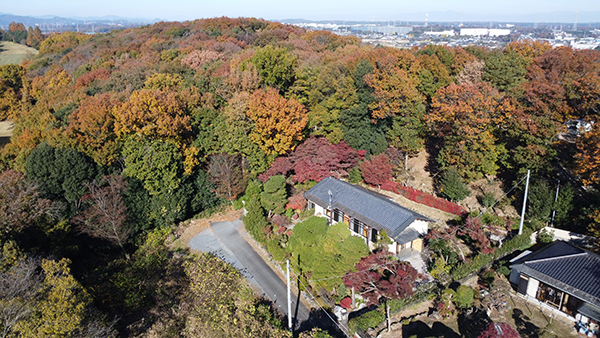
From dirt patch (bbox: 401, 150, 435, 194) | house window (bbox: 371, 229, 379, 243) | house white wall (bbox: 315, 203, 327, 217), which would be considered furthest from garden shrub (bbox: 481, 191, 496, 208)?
house white wall (bbox: 315, 203, 327, 217)

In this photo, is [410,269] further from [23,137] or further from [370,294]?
[23,137]

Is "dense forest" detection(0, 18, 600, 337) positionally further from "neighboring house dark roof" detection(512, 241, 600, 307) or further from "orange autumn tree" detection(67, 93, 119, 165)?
"neighboring house dark roof" detection(512, 241, 600, 307)

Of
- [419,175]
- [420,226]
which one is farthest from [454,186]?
[420,226]

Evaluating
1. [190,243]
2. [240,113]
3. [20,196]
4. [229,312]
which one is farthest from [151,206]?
[229,312]

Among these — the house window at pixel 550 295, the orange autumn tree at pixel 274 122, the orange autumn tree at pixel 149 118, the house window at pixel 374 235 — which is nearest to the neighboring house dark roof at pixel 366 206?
the house window at pixel 374 235

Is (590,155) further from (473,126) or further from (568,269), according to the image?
(568,269)

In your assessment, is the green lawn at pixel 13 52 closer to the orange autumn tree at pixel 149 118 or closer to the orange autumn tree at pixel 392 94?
the orange autumn tree at pixel 149 118
